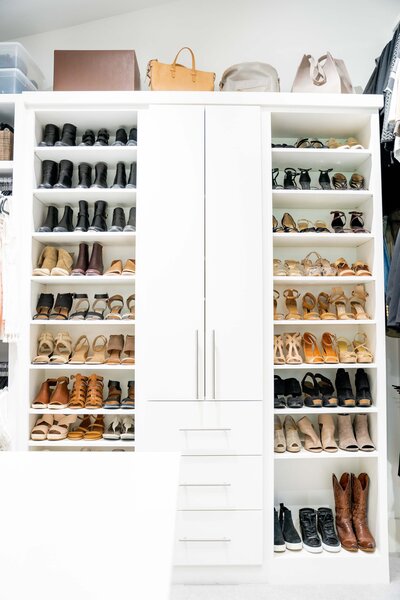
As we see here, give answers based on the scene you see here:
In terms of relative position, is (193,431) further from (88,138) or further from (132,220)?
(88,138)

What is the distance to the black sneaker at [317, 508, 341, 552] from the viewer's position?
7.53 ft

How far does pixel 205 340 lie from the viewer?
88.7 inches

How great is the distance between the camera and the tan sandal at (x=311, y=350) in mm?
2393

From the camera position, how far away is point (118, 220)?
2488mm

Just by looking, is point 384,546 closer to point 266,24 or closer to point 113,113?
point 113,113

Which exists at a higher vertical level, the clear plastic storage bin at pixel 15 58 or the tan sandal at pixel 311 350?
the clear plastic storage bin at pixel 15 58

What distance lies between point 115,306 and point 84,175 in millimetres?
736

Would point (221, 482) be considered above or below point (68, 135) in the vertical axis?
below

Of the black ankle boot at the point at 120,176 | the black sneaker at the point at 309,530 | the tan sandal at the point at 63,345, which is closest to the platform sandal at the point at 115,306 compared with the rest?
the tan sandal at the point at 63,345

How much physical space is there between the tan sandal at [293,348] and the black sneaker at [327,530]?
85cm

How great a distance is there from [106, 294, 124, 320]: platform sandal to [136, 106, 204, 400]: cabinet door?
0.19 meters

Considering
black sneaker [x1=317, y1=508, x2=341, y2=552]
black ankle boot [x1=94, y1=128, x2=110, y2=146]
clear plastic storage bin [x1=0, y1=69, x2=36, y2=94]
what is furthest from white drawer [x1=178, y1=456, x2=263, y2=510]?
clear plastic storage bin [x1=0, y1=69, x2=36, y2=94]

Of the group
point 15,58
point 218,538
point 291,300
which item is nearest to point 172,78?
point 15,58

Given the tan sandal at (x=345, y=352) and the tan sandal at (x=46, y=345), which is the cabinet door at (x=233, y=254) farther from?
the tan sandal at (x=46, y=345)
